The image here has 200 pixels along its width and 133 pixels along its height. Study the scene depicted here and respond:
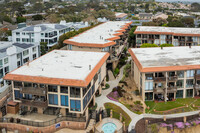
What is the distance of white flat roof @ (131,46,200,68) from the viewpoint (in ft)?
141

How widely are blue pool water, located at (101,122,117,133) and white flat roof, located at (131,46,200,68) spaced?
12536 mm

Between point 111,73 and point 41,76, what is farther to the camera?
point 111,73

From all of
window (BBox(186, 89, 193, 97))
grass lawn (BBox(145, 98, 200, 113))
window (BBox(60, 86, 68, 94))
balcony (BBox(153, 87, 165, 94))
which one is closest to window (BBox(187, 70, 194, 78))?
window (BBox(186, 89, 193, 97))

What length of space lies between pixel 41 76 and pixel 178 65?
957 inches

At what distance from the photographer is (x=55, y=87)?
34156 mm

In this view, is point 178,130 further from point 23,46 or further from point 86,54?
point 23,46

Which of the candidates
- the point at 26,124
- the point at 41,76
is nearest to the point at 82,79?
the point at 41,76

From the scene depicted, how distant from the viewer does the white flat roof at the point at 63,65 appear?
35281 mm

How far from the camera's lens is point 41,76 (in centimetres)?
3444

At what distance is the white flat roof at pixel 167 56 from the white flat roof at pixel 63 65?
9.09 meters

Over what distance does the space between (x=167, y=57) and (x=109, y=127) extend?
2050cm

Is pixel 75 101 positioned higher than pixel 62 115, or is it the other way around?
pixel 75 101

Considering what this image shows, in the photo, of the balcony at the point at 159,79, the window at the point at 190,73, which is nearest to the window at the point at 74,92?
the balcony at the point at 159,79

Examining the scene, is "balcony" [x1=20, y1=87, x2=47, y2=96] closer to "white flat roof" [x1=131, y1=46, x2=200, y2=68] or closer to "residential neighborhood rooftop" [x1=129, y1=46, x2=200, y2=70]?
"residential neighborhood rooftop" [x1=129, y1=46, x2=200, y2=70]
